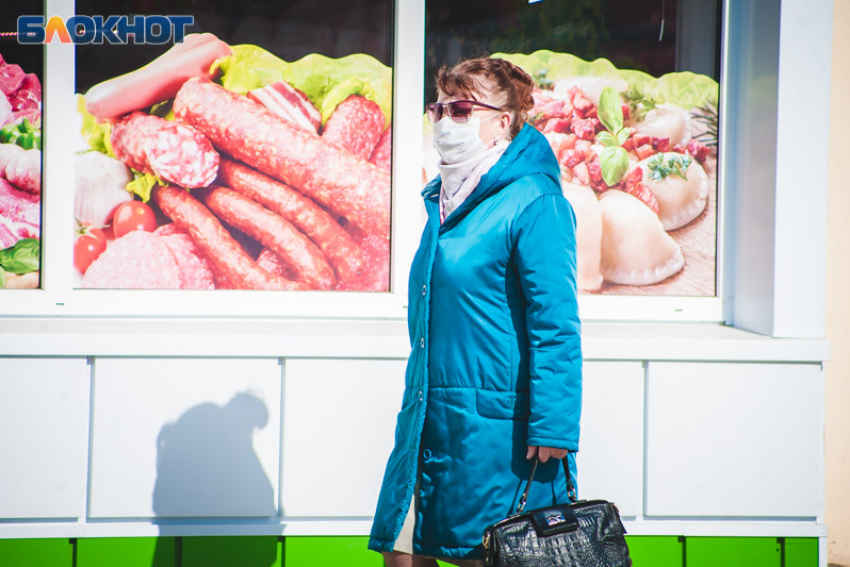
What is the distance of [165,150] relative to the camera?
151 inches

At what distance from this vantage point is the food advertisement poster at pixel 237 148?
3.80m

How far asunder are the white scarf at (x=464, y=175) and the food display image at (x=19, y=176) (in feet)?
7.76

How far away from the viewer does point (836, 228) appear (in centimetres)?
395

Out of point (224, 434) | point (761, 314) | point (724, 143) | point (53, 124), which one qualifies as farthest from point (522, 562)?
point (53, 124)

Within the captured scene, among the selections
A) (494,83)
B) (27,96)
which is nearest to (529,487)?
(494,83)

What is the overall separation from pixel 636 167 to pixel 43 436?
2.95 m

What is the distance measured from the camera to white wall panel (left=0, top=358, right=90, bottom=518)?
3.19m

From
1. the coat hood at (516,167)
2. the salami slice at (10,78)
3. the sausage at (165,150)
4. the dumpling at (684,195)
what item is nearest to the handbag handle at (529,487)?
the coat hood at (516,167)

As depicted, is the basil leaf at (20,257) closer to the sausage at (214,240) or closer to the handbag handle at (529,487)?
the sausage at (214,240)

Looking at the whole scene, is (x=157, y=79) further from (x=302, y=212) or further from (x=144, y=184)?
(x=302, y=212)

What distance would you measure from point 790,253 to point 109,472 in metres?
3.05

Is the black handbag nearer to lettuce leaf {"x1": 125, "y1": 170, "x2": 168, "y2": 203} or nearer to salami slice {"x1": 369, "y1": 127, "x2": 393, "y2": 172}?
salami slice {"x1": 369, "y1": 127, "x2": 393, "y2": 172}

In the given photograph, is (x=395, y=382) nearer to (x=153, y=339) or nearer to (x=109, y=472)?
(x=153, y=339)

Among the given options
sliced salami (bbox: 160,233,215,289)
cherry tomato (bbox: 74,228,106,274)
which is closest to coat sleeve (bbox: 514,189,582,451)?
sliced salami (bbox: 160,233,215,289)
